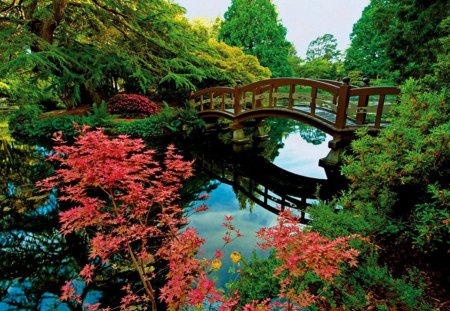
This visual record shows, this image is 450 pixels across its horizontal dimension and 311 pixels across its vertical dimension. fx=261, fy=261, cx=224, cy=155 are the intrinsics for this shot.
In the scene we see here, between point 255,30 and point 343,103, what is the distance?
17.7 metres

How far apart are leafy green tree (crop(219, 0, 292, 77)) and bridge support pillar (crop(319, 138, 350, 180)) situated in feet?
55.7

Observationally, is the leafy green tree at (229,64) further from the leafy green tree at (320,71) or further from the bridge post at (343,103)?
the leafy green tree at (320,71)

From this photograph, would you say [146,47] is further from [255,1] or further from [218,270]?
[255,1]

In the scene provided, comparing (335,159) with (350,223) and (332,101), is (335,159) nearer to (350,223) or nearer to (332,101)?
(332,101)

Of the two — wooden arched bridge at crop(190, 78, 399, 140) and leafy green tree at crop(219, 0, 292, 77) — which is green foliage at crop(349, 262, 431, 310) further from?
leafy green tree at crop(219, 0, 292, 77)

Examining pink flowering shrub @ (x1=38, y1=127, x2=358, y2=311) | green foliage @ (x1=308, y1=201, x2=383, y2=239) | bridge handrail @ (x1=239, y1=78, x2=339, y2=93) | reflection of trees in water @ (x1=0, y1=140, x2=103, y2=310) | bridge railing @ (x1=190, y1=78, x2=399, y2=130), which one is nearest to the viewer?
pink flowering shrub @ (x1=38, y1=127, x2=358, y2=311)

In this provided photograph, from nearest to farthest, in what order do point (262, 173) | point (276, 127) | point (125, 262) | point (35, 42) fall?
point (125, 262) → point (262, 173) → point (35, 42) → point (276, 127)

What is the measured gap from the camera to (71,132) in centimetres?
934

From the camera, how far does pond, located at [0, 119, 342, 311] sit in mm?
3160

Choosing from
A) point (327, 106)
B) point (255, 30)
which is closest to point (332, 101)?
point (327, 106)

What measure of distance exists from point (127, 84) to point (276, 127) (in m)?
7.83

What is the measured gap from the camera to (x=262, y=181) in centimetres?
659

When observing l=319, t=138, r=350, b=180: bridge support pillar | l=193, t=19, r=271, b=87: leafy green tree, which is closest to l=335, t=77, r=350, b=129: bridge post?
l=319, t=138, r=350, b=180: bridge support pillar

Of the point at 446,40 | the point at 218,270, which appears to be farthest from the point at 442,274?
the point at 218,270
